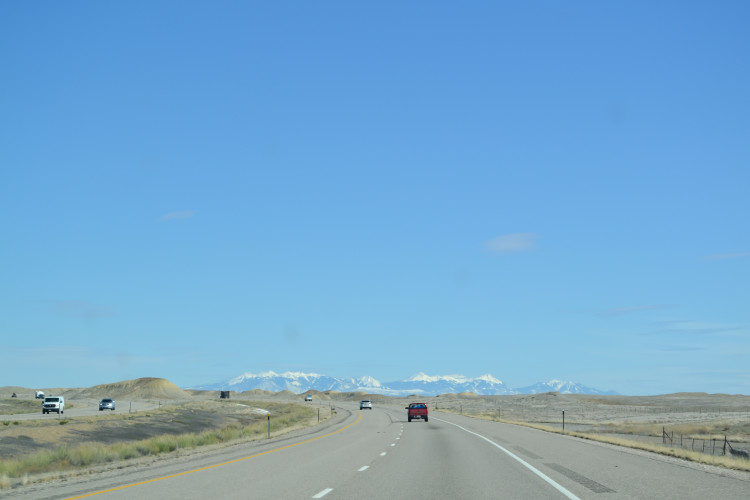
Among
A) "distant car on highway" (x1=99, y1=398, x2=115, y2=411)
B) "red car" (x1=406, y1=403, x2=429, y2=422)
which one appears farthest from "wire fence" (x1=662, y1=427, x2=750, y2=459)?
"distant car on highway" (x1=99, y1=398, x2=115, y2=411)

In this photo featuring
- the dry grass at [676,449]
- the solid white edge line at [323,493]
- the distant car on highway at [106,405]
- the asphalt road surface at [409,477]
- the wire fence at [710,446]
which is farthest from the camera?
the distant car on highway at [106,405]

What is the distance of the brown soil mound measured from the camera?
17800 centimetres

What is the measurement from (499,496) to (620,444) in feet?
60.4

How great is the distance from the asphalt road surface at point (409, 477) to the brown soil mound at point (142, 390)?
162 meters

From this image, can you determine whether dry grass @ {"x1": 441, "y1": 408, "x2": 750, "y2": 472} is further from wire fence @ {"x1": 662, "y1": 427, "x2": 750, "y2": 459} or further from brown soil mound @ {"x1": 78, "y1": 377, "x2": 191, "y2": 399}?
brown soil mound @ {"x1": 78, "y1": 377, "x2": 191, "y2": 399}

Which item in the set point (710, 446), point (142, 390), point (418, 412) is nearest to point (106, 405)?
point (418, 412)

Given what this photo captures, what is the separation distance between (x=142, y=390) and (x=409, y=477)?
17924 cm

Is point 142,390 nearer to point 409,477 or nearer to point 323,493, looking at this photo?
point 409,477

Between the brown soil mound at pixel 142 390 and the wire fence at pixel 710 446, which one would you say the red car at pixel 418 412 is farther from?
the brown soil mound at pixel 142 390

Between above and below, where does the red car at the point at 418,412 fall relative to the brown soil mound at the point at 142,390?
above

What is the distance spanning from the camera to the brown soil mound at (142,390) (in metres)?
178

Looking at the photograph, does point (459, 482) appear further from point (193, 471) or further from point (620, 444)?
point (620, 444)

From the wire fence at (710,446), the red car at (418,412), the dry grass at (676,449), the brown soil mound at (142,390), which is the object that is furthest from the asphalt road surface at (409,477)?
the brown soil mound at (142,390)

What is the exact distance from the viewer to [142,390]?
183 m
